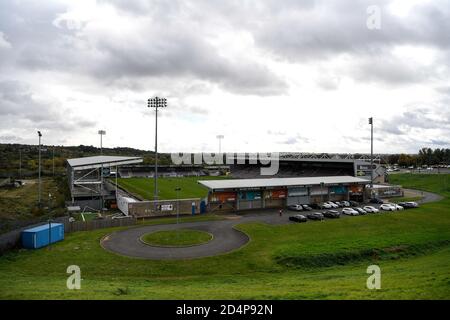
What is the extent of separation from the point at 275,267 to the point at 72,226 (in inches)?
830

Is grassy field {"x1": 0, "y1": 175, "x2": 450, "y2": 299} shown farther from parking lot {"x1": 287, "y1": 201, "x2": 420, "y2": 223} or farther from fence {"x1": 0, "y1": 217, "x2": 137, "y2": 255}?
parking lot {"x1": 287, "y1": 201, "x2": 420, "y2": 223}

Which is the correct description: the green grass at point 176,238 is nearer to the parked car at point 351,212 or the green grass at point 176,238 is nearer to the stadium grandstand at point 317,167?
the parked car at point 351,212

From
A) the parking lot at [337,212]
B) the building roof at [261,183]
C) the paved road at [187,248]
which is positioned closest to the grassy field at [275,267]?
the paved road at [187,248]

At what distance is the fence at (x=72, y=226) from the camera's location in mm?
27175

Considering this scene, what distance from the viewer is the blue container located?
1098 inches

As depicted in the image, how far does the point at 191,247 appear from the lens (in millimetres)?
28438

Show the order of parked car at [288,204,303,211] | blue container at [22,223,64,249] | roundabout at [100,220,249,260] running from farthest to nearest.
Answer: parked car at [288,204,303,211]
blue container at [22,223,64,249]
roundabout at [100,220,249,260]

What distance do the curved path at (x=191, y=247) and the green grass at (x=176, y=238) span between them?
0.68 m

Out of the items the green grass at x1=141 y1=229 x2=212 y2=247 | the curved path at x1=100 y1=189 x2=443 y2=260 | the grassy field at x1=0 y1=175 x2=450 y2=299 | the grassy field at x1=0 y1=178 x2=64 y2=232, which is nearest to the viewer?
the grassy field at x1=0 y1=175 x2=450 y2=299

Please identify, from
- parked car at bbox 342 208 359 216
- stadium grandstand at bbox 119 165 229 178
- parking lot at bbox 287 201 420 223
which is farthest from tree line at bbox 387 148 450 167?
parked car at bbox 342 208 359 216

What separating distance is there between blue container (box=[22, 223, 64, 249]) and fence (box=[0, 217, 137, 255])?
700 millimetres

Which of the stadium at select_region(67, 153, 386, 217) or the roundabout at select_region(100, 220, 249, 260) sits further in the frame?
the stadium at select_region(67, 153, 386, 217)

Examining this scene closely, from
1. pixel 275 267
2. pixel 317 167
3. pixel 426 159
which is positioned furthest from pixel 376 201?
pixel 426 159

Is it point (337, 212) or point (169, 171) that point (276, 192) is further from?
point (169, 171)
